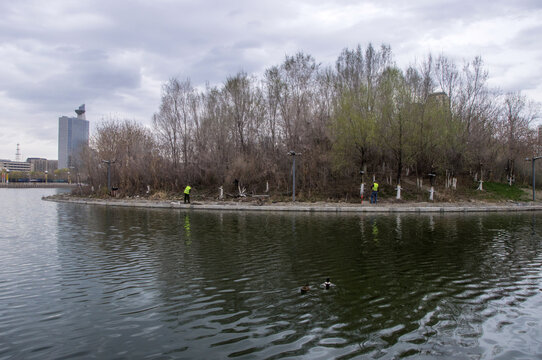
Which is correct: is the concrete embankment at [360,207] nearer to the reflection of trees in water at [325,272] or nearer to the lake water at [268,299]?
the reflection of trees in water at [325,272]

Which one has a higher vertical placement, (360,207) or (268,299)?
(360,207)

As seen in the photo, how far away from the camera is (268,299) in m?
6.51

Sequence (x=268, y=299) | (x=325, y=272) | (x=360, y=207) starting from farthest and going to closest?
(x=360, y=207) → (x=325, y=272) → (x=268, y=299)

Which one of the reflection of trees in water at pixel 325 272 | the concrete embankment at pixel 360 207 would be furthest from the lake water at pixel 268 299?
the concrete embankment at pixel 360 207

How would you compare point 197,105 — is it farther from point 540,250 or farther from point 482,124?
point 540,250

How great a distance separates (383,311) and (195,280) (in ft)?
12.9

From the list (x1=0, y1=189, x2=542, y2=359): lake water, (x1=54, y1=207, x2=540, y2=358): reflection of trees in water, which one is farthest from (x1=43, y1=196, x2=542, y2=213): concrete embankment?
(x1=0, y1=189, x2=542, y2=359): lake water

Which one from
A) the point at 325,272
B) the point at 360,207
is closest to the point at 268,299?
the point at 325,272

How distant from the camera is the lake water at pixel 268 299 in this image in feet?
15.4

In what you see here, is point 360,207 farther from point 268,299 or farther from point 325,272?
point 268,299

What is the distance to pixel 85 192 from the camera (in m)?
45.8

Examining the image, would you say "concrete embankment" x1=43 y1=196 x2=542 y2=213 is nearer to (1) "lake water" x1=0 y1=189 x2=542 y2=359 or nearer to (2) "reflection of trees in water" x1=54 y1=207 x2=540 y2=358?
(2) "reflection of trees in water" x1=54 y1=207 x2=540 y2=358

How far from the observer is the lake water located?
4.70m

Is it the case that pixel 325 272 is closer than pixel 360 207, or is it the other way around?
pixel 325 272
